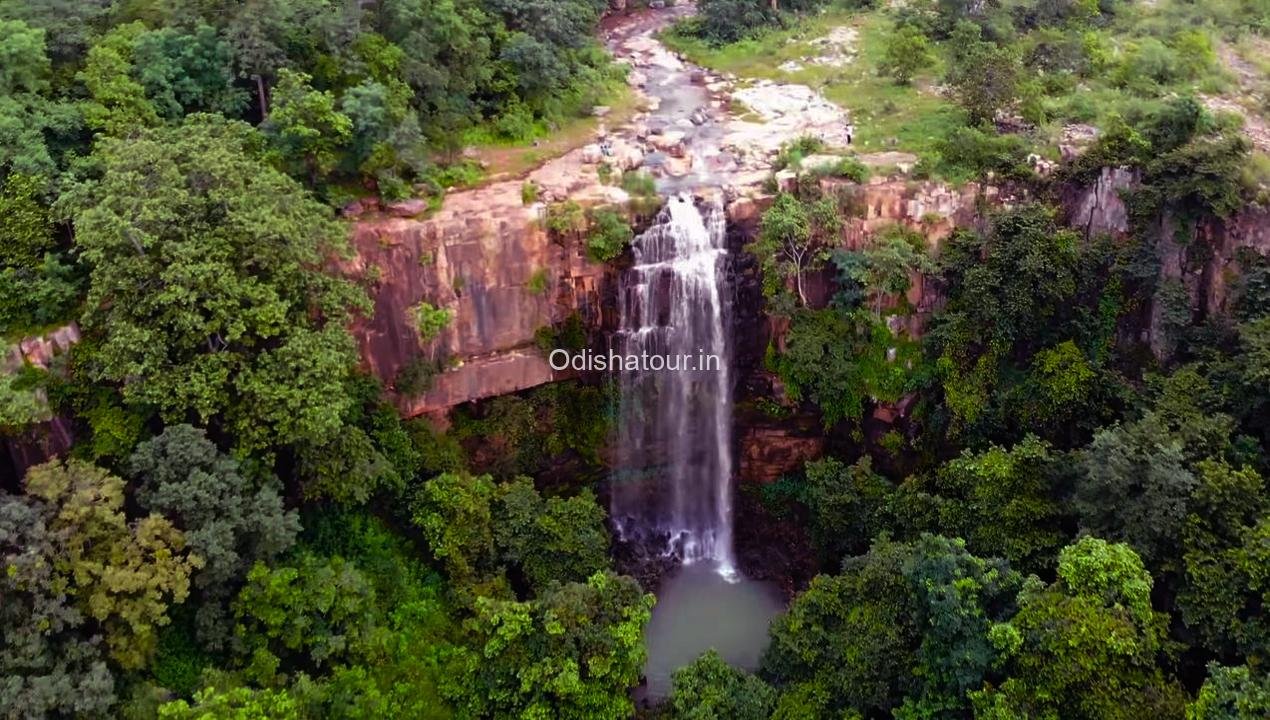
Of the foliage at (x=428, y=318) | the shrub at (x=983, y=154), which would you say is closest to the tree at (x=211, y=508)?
the foliage at (x=428, y=318)

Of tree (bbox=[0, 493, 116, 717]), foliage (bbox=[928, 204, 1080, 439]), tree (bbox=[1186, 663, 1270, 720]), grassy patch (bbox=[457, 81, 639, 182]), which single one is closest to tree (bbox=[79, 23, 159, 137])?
grassy patch (bbox=[457, 81, 639, 182])

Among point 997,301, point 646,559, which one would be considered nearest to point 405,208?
point 646,559

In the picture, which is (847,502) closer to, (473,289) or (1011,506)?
(1011,506)

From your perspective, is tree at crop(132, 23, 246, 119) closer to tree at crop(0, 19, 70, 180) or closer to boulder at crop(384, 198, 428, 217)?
tree at crop(0, 19, 70, 180)

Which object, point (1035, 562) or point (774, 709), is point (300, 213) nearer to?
point (774, 709)

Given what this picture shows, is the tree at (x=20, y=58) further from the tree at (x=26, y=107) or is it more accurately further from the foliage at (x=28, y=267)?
the foliage at (x=28, y=267)

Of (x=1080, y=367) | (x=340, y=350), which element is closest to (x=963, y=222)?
(x=1080, y=367)
